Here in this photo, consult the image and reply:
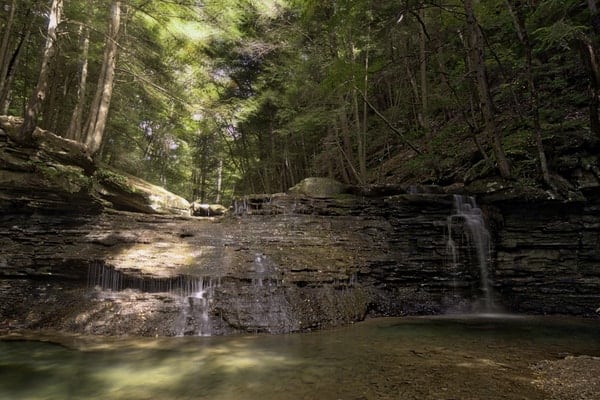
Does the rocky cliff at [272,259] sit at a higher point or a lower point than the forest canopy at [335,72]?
lower

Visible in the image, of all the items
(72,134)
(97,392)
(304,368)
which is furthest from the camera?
(72,134)

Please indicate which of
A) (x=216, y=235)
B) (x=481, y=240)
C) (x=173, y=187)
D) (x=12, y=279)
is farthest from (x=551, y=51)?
(x=173, y=187)

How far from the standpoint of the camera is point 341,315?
754cm

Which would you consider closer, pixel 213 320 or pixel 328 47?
pixel 213 320

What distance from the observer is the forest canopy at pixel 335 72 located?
916 cm

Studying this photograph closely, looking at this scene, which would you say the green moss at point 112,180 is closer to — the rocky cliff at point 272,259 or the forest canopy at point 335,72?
the rocky cliff at point 272,259

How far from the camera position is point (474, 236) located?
9227 millimetres

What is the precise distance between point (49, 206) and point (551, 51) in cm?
1554

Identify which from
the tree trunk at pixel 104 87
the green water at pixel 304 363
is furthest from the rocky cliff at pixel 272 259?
the tree trunk at pixel 104 87

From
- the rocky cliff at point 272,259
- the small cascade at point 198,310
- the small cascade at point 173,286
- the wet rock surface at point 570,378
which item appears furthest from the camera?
the rocky cliff at point 272,259

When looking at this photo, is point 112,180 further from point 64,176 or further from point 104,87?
point 104,87

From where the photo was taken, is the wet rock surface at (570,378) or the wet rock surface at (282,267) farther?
the wet rock surface at (282,267)

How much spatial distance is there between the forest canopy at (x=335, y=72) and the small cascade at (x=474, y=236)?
1.18 meters

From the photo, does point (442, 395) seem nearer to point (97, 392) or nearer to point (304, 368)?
point (304, 368)
